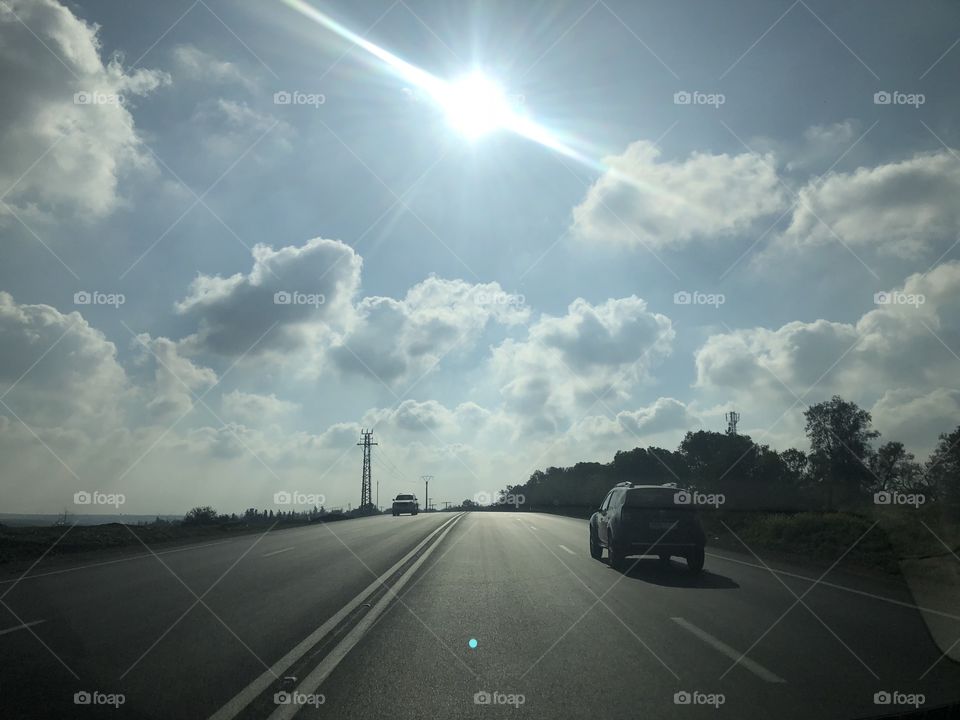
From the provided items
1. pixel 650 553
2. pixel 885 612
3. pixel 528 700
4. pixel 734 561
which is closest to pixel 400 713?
pixel 528 700

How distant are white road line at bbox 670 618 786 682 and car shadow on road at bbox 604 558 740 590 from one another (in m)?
4.03

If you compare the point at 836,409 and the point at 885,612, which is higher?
the point at 836,409

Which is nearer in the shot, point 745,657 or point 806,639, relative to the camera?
point 745,657

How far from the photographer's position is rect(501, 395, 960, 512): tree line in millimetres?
37906

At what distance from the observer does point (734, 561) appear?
1802 centimetres

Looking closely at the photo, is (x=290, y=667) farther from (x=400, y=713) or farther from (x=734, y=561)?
(x=734, y=561)

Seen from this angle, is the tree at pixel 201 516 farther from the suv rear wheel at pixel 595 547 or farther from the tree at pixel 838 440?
the tree at pixel 838 440

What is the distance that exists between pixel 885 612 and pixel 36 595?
13.5m

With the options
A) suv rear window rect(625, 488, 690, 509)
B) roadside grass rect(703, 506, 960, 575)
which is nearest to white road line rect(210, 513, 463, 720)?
suv rear window rect(625, 488, 690, 509)

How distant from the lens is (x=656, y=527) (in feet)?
49.3

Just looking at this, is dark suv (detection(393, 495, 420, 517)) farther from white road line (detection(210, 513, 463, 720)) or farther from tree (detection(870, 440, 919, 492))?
white road line (detection(210, 513, 463, 720))

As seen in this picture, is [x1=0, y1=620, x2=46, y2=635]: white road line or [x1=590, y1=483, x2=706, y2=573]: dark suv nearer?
[x1=0, y1=620, x2=46, y2=635]: white road line

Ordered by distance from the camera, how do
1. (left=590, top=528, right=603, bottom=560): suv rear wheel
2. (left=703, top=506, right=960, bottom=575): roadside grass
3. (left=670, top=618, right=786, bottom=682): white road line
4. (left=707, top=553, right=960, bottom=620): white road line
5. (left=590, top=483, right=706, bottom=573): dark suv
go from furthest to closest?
(left=590, top=528, right=603, bottom=560): suv rear wheel, (left=703, top=506, right=960, bottom=575): roadside grass, (left=590, top=483, right=706, bottom=573): dark suv, (left=707, top=553, right=960, bottom=620): white road line, (left=670, top=618, right=786, bottom=682): white road line

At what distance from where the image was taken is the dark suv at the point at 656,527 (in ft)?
49.1
